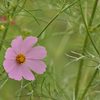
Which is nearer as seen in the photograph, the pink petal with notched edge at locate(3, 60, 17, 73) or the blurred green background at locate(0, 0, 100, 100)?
the pink petal with notched edge at locate(3, 60, 17, 73)

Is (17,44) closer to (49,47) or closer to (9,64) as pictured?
(9,64)

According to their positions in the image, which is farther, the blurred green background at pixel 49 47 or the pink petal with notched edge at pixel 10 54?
the blurred green background at pixel 49 47

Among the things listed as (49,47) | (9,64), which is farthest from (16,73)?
(49,47)

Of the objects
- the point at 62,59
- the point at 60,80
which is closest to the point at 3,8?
the point at 60,80

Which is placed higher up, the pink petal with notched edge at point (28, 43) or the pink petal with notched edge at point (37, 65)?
the pink petal with notched edge at point (28, 43)

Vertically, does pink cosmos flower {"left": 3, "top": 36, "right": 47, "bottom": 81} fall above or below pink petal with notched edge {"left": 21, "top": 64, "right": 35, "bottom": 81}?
above

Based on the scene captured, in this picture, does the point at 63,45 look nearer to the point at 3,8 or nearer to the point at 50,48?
the point at 50,48
